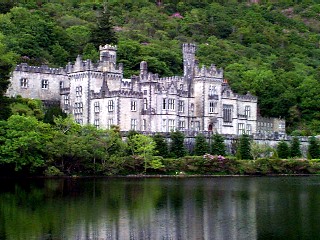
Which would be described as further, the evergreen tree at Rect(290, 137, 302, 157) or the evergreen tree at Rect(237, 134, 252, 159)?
the evergreen tree at Rect(290, 137, 302, 157)

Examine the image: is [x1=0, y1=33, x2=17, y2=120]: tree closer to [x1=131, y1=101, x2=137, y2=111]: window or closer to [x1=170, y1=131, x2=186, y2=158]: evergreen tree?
[x1=131, y1=101, x2=137, y2=111]: window

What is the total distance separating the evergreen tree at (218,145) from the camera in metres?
93.8

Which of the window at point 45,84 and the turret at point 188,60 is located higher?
the turret at point 188,60

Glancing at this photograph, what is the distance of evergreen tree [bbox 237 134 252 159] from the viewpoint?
9500cm

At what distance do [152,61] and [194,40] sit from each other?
39.1 m

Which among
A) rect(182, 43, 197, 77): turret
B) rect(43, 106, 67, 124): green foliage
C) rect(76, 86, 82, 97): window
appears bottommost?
rect(43, 106, 67, 124): green foliage

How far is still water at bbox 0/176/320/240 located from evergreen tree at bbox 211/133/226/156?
54.3ft

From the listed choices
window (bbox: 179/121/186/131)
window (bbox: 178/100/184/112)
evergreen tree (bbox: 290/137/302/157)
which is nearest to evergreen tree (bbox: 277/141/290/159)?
evergreen tree (bbox: 290/137/302/157)

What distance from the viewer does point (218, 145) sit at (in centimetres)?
9425

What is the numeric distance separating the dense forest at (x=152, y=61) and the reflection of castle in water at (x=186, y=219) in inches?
760

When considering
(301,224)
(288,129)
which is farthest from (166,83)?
(301,224)

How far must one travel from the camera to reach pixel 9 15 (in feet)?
408

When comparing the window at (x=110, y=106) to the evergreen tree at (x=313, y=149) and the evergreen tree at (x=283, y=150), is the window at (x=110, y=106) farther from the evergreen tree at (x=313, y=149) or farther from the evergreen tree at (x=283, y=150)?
the evergreen tree at (x=313, y=149)

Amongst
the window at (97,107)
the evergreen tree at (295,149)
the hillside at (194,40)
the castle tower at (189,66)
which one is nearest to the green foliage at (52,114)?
the window at (97,107)
